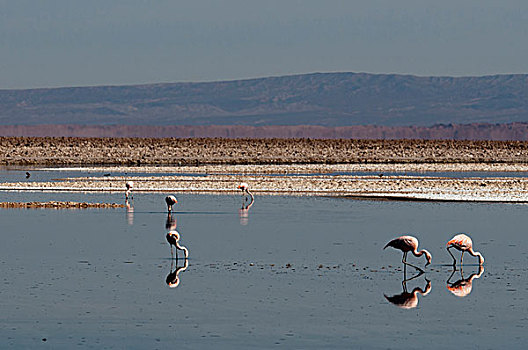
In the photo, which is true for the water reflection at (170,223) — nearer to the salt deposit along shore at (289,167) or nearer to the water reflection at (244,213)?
the water reflection at (244,213)

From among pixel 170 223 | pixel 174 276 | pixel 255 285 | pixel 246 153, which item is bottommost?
pixel 255 285

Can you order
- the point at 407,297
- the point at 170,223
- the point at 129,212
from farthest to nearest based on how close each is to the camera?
the point at 129,212, the point at 170,223, the point at 407,297

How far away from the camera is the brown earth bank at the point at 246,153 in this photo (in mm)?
92438

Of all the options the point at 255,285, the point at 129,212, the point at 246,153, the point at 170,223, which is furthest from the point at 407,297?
the point at 246,153

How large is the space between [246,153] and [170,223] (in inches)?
3022

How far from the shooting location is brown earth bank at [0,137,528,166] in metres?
92.4

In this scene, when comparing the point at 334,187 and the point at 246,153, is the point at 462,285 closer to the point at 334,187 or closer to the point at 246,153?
the point at 334,187

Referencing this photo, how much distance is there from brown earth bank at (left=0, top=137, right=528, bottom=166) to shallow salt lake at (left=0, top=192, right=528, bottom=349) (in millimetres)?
60976

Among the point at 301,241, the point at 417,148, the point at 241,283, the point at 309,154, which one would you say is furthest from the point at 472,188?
the point at 417,148

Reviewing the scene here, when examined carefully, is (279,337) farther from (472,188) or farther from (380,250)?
(472,188)

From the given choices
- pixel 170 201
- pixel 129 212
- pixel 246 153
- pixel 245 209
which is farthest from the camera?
pixel 246 153

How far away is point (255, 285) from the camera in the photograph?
1678 cm

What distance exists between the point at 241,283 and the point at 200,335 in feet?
13.4

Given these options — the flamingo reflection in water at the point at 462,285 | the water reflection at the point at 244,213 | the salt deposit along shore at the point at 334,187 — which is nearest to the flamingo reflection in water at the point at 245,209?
the water reflection at the point at 244,213
